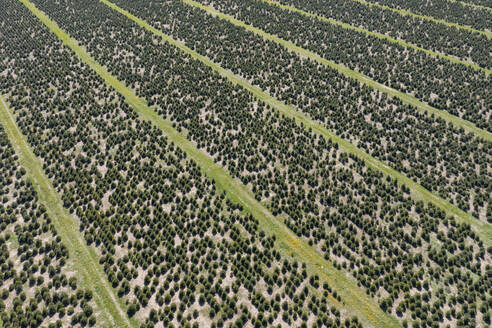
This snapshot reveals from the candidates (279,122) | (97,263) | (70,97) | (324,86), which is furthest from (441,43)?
(97,263)

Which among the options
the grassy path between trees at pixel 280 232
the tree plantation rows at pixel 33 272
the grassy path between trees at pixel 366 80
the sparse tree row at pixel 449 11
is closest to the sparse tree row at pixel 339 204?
the grassy path between trees at pixel 280 232

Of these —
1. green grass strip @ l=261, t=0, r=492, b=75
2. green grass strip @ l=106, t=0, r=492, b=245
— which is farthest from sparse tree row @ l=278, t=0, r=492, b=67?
green grass strip @ l=106, t=0, r=492, b=245

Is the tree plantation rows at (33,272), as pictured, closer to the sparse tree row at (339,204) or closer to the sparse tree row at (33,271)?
the sparse tree row at (33,271)

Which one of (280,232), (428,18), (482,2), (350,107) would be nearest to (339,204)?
(280,232)

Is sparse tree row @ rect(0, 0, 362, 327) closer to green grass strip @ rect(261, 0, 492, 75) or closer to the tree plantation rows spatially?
the tree plantation rows

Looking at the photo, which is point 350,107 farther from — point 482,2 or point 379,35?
point 482,2

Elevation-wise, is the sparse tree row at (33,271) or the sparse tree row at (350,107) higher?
the sparse tree row at (350,107)
